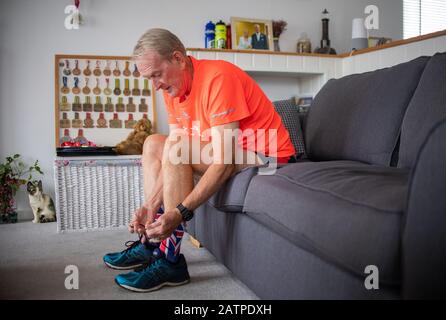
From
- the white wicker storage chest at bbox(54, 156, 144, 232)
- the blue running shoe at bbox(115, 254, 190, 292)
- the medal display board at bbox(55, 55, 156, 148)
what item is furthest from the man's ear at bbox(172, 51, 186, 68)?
the medal display board at bbox(55, 55, 156, 148)

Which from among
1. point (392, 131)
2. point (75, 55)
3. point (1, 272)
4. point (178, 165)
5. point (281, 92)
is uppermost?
point (75, 55)

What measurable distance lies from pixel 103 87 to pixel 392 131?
7.37 ft

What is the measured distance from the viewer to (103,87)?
3205 millimetres

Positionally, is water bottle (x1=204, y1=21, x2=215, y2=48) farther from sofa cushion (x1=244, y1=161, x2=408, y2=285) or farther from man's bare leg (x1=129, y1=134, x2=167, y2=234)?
sofa cushion (x1=244, y1=161, x2=408, y2=285)

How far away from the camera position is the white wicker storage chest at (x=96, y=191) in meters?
2.54

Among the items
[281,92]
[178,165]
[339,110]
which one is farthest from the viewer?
[281,92]

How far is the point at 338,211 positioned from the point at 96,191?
1960 mm

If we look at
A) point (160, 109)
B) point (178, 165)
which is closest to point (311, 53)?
point (160, 109)

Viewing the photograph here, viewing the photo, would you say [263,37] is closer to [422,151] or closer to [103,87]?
[103,87]

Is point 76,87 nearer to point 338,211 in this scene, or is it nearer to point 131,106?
point 131,106

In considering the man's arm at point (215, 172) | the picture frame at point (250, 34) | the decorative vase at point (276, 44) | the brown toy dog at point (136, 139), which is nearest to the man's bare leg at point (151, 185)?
the man's arm at point (215, 172)

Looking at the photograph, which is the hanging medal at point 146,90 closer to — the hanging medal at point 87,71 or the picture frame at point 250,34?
the hanging medal at point 87,71

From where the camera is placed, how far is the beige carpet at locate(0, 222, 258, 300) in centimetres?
149

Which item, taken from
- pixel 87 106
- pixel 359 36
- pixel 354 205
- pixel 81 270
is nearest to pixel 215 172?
pixel 354 205
